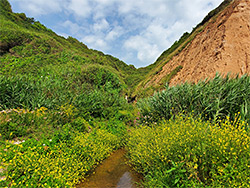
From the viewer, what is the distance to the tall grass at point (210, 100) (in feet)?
14.3

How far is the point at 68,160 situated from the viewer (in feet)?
12.7

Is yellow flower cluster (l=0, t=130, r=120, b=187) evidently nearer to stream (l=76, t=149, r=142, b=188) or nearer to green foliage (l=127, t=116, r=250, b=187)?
stream (l=76, t=149, r=142, b=188)

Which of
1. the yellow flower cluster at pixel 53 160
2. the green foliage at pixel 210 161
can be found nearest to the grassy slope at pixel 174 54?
the yellow flower cluster at pixel 53 160

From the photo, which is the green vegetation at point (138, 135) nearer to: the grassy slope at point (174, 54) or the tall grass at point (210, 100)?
the tall grass at point (210, 100)

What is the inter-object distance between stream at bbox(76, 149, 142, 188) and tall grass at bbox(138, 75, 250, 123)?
2199 millimetres

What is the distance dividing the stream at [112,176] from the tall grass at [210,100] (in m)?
2.20

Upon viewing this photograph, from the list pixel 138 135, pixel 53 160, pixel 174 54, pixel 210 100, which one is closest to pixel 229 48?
pixel 210 100

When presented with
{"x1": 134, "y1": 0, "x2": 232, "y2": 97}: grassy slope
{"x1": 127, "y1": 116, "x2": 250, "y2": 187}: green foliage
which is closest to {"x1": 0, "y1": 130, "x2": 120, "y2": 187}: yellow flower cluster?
{"x1": 127, "y1": 116, "x2": 250, "y2": 187}: green foliage

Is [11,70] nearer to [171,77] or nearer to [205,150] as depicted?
[171,77]

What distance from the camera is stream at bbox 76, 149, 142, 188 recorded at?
3824 millimetres

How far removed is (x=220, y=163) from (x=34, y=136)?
16.2 feet

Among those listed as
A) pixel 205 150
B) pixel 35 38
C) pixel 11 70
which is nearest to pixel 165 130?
pixel 205 150

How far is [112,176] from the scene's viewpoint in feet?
14.0

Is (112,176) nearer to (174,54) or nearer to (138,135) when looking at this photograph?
(138,135)
